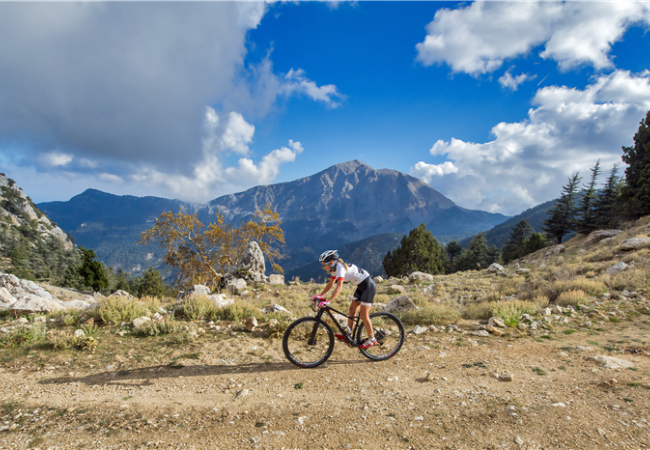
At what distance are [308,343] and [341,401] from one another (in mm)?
2039

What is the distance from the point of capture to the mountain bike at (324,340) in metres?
5.88

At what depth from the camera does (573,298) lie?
29.3ft

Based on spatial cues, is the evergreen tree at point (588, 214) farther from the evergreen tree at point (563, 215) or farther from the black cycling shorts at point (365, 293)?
the black cycling shorts at point (365, 293)

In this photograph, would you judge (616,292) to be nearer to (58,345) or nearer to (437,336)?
(437,336)

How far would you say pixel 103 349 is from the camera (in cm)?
668

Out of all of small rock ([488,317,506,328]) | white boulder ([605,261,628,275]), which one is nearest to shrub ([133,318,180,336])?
small rock ([488,317,506,328])

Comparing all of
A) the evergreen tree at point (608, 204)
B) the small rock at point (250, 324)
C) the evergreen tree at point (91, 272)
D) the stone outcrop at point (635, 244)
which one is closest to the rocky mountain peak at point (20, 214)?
the evergreen tree at point (91, 272)

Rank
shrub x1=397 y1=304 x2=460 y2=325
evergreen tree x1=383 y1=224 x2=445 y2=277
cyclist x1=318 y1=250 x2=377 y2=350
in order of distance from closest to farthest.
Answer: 1. cyclist x1=318 y1=250 x2=377 y2=350
2. shrub x1=397 y1=304 x2=460 y2=325
3. evergreen tree x1=383 y1=224 x2=445 y2=277

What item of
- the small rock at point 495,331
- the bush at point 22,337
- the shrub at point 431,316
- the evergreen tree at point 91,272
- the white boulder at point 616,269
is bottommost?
the evergreen tree at point 91,272

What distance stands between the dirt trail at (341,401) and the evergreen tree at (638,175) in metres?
36.3

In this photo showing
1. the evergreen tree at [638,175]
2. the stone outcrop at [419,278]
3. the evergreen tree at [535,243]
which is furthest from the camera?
the evergreen tree at [535,243]

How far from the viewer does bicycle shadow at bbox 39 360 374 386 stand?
5387 millimetres

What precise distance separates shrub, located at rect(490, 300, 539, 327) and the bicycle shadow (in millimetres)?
4591

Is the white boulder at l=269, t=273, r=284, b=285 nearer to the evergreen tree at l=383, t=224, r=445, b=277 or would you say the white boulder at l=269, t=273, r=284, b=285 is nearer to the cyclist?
the cyclist
